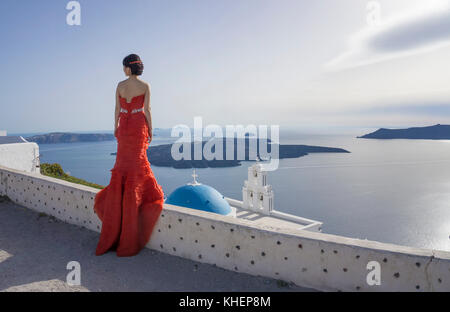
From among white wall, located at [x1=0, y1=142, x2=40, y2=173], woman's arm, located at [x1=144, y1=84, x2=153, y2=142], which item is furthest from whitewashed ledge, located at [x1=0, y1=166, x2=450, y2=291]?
white wall, located at [x1=0, y1=142, x2=40, y2=173]

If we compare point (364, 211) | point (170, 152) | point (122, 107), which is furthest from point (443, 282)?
point (170, 152)

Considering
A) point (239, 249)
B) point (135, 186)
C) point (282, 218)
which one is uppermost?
point (135, 186)

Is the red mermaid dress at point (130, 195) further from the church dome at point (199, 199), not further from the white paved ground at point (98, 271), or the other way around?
the church dome at point (199, 199)

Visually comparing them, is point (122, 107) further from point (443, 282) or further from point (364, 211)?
point (364, 211)

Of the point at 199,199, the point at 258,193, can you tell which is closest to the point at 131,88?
the point at 199,199

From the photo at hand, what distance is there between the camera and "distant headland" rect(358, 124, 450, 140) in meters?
96.2

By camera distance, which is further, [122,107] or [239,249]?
[122,107]

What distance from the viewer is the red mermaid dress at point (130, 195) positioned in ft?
12.6

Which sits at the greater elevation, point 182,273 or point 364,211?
point 182,273

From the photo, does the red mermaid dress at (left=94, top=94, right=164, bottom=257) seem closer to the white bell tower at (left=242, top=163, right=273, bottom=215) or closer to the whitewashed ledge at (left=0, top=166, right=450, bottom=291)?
the whitewashed ledge at (left=0, top=166, right=450, bottom=291)

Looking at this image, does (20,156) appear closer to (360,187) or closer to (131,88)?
(131,88)

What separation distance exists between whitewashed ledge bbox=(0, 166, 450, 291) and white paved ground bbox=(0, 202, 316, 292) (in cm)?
12
